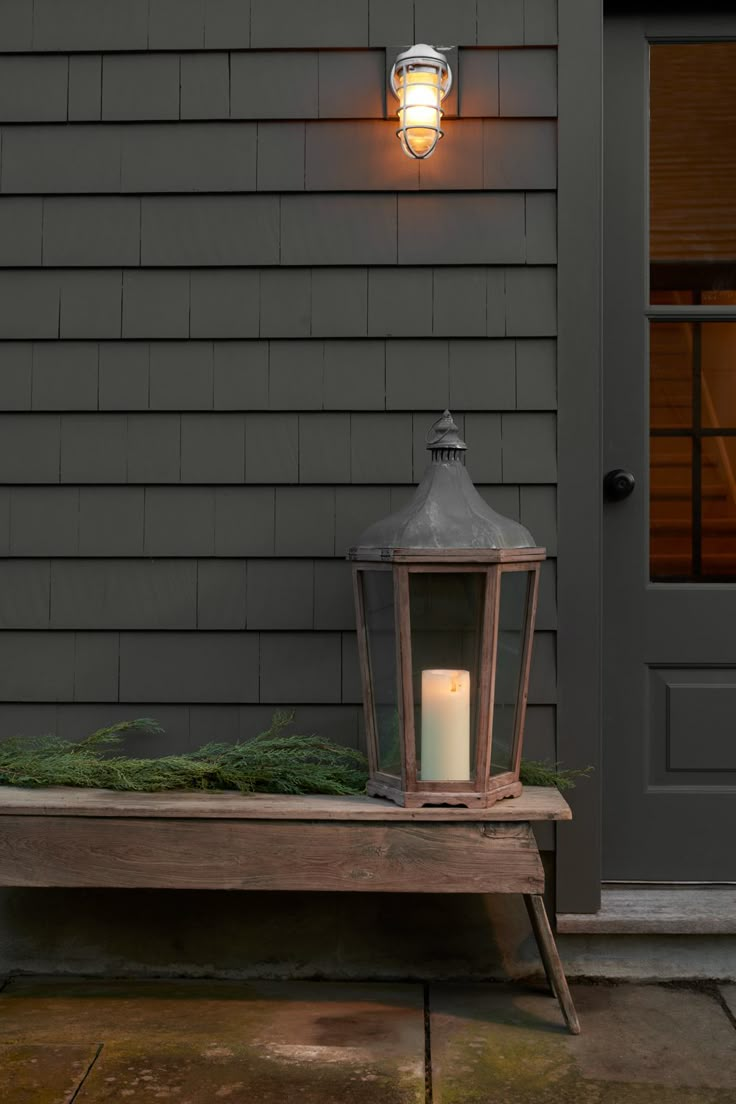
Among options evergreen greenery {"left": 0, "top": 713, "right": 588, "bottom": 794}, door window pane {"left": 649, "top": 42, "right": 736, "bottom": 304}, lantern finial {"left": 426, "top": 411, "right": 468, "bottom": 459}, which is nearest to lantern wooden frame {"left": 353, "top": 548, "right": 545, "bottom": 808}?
evergreen greenery {"left": 0, "top": 713, "right": 588, "bottom": 794}

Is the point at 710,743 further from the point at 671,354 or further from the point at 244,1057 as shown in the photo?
the point at 244,1057

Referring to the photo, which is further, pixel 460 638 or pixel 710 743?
pixel 710 743

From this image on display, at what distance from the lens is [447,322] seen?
111 inches

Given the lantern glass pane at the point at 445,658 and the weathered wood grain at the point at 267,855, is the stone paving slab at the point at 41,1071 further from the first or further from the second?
the lantern glass pane at the point at 445,658

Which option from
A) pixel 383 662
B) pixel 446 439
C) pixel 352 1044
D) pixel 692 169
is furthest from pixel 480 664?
pixel 692 169

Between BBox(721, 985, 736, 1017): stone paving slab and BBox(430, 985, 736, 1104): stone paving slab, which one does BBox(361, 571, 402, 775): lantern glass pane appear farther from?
BBox(721, 985, 736, 1017): stone paving slab

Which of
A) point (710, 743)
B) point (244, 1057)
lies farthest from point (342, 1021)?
point (710, 743)

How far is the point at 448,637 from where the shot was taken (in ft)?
7.94

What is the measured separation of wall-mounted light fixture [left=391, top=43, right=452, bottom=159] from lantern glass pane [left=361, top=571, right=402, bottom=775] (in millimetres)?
1070

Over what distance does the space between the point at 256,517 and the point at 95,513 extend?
414 millimetres

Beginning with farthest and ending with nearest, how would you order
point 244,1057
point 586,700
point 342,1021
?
point 586,700 < point 342,1021 < point 244,1057

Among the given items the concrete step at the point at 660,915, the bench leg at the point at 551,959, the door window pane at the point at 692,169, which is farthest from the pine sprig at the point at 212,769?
the door window pane at the point at 692,169

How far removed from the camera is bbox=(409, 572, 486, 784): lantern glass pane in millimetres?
2410

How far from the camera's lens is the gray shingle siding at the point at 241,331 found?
9.20 feet
